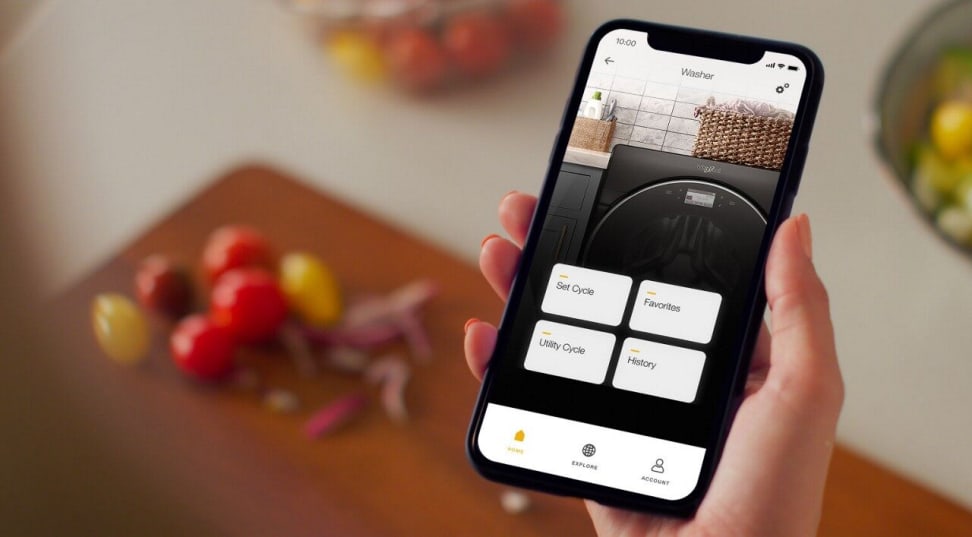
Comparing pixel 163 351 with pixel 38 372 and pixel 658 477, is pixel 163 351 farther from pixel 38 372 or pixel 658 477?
pixel 658 477

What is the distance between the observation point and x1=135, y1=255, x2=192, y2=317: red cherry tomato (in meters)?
1.07

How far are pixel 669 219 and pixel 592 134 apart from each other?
0.27 feet

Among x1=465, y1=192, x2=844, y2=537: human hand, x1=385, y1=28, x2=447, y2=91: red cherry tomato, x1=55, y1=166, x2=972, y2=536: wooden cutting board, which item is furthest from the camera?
x1=385, y1=28, x2=447, y2=91: red cherry tomato

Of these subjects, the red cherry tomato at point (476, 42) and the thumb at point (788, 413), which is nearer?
the thumb at point (788, 413)

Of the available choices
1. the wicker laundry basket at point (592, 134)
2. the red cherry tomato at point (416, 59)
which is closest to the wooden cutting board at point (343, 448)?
the red cherry tomato at point (416, 59)

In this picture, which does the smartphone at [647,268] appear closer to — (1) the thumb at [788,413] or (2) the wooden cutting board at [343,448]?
(1) the thumb at [788,413]

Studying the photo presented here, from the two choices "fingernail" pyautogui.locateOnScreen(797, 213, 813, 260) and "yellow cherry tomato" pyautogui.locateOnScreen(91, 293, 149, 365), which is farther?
"yellow cherry tomato" pyautogui.locateOnScreen(91, 293, 149, 365)

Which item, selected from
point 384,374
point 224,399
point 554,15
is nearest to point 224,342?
point 224,399

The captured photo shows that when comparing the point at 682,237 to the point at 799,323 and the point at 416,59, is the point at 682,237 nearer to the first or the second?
the point at 799,323

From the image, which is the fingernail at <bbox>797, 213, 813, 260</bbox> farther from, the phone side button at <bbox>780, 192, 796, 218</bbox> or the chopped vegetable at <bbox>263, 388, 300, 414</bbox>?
the chopped vegetable at <bbox>263, 388, 300, 414</bbox>

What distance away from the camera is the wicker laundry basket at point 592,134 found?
2.22 feet

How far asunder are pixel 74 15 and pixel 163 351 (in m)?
0.64

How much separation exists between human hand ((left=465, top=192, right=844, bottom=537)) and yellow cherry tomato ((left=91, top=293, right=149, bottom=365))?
63 centimetres

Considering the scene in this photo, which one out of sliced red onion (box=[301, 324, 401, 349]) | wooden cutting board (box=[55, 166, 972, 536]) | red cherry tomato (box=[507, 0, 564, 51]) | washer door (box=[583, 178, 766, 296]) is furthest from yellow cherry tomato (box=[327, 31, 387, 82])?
washer door (box=[583, 178, 766, 296])
